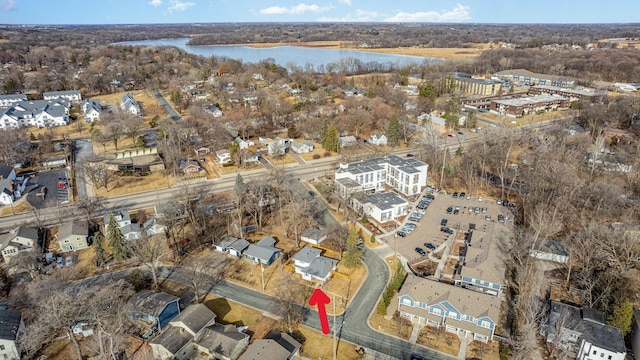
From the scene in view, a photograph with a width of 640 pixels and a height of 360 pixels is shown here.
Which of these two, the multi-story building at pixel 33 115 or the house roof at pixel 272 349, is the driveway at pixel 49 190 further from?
the house roof at pixel 272 349

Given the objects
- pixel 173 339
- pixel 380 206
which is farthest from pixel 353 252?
pixel 173 339

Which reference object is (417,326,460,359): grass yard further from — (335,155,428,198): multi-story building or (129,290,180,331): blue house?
(335,155,428,198): multi-story building

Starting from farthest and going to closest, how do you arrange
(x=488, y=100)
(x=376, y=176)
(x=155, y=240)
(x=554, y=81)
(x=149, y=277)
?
(x=554, y=81), (x=488, y=100), (x=376, y=176), (x=155, y=240), (x=149, y=277)

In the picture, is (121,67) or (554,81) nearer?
(554,81)

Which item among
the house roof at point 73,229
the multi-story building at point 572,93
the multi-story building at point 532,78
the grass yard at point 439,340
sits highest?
the multi-story building at point 532,78

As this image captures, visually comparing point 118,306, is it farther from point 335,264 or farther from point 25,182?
point 25,182

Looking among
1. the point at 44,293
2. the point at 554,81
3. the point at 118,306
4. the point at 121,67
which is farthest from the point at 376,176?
the point at 121,67

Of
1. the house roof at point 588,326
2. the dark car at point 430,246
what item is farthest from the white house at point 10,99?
the house roof at point 588,326

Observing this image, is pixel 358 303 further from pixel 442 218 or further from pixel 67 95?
pixel 67 95
